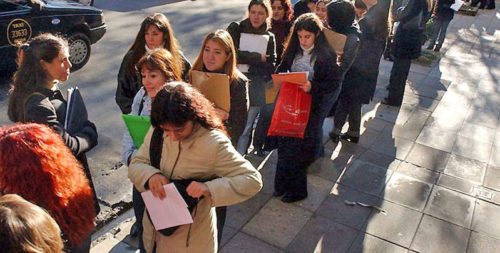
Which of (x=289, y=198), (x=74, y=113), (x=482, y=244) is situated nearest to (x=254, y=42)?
(x=289, y=198)

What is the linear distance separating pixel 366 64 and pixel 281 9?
1.23 meters

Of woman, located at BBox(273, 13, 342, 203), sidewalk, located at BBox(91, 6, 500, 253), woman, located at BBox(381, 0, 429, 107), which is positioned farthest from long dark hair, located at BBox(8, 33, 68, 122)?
woman, located at BBox(381, 0, 429, 107)

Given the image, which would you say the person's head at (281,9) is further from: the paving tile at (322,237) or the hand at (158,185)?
the hand at (158,185)

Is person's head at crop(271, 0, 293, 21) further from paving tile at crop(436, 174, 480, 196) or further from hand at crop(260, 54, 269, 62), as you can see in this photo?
paving tile at crop(436, 174, 480, 196)

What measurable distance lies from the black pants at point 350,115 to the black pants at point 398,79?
4.95 feet

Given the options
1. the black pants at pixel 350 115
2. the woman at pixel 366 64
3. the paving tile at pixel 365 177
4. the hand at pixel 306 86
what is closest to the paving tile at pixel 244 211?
the paving tile at pixel 365 177

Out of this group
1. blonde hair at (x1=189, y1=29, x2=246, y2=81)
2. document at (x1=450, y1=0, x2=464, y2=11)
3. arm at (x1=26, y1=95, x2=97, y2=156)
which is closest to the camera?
arm at (x1=26, y1=95, x2=97, y2=156)

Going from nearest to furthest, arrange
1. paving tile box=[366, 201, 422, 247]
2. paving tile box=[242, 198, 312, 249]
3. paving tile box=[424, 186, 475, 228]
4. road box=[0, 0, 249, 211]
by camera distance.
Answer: paving tile box=[242, 198, 312, 249] → paving tile box=[366, 201, 422, 247] → paving tile box=[424, 186, 475, 228] → road box=[0, 0, 249, 211]

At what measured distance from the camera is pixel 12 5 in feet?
22.5

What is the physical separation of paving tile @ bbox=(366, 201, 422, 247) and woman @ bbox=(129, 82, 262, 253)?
90.4 inches

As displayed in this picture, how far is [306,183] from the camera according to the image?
15.0 feet

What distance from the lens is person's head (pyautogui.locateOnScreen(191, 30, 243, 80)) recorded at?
11.5ft

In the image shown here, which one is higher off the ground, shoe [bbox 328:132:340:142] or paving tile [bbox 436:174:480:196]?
shoe [bbox 328:132:340:142]

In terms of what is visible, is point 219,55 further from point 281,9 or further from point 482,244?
point 482,244
